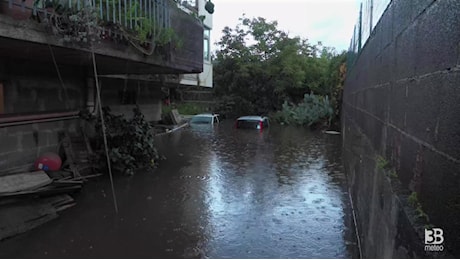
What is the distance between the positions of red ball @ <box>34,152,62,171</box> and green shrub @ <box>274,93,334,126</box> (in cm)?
1756

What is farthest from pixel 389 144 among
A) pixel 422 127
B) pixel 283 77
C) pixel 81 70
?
pixel 283 77

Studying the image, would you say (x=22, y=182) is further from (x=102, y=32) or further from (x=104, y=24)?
(x=104, y=24)

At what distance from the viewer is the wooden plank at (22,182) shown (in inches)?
199

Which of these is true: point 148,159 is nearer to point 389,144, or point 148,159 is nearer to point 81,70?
point 81,70

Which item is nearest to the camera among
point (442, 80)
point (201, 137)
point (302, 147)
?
point (442, 80)

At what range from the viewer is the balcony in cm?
437

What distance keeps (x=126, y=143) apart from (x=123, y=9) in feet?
10.8

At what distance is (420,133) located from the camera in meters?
2.04

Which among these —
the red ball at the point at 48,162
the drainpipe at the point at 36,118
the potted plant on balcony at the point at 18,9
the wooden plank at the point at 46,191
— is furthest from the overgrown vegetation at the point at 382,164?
the drainpipe at the point at 36,118

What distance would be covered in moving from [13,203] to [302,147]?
10.7m

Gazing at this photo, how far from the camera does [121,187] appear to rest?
7285mm

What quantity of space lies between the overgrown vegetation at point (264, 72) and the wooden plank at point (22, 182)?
76.7 ft

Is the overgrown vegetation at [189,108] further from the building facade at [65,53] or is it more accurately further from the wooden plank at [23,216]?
the wooden plank at [23,216]

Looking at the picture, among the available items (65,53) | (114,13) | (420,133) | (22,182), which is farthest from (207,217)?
(420,133)
